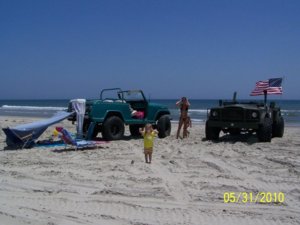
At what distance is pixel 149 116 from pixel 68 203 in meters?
8.07

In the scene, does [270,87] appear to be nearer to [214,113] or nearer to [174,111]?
[214,113]

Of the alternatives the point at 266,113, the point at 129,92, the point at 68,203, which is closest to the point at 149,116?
the point at 129,92

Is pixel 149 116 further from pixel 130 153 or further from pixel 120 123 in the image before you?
pixel 130 153

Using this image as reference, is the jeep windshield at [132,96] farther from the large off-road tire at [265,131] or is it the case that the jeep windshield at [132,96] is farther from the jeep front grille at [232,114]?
the large off-road tire at [265,131]

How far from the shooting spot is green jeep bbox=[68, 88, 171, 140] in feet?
38.4

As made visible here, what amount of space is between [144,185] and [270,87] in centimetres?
873

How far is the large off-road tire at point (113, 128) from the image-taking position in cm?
1190

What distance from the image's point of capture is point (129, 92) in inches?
542

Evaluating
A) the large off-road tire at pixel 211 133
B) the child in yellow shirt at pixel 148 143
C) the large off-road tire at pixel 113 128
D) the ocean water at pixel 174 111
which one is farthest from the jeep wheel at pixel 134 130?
the ocean water at pixel 174 111
